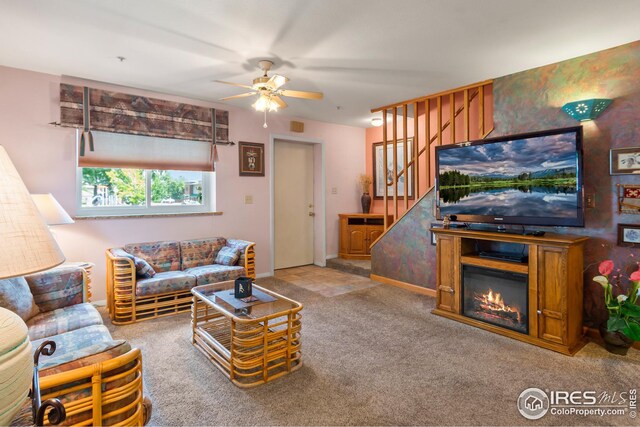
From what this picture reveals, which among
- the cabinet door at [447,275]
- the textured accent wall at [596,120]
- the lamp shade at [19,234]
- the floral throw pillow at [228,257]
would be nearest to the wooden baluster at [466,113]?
the textured accent wall at [596,120]

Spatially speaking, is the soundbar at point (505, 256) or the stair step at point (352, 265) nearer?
the soundbar at point (505, 256)

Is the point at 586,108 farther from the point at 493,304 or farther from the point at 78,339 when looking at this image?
the point at 78,339

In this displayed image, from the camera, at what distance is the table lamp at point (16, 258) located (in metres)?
0.79

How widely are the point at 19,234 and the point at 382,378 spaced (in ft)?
7.19

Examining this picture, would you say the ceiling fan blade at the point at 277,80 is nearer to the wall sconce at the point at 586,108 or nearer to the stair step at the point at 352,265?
the wall sconce at the point at 586,108

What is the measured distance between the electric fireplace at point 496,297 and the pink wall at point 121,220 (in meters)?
2.96

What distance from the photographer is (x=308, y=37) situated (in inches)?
109

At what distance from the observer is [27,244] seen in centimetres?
82

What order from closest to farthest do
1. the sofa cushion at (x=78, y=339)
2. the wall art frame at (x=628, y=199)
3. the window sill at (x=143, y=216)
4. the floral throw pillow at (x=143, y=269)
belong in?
the sofa cushion at (x=78, y=339)
the wall art frame at (x=628, y=199)
the floral throw pillow at (x=143, y=269)
the window sill at (x=143, y=216)

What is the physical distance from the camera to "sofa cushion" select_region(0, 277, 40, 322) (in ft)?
7.08

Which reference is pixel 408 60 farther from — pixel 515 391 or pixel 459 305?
pixel 515 391

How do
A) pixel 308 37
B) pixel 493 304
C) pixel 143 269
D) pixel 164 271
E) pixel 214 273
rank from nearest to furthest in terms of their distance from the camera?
1. pixel 308 37
2. pixel 493 304
3. pixel 143 269
4. pixel 214 273
5. pixel 164 271

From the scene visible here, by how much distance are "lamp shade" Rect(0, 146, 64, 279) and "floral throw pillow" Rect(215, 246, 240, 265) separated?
3304mm

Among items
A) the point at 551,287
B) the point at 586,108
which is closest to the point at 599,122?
the point at 586,108
